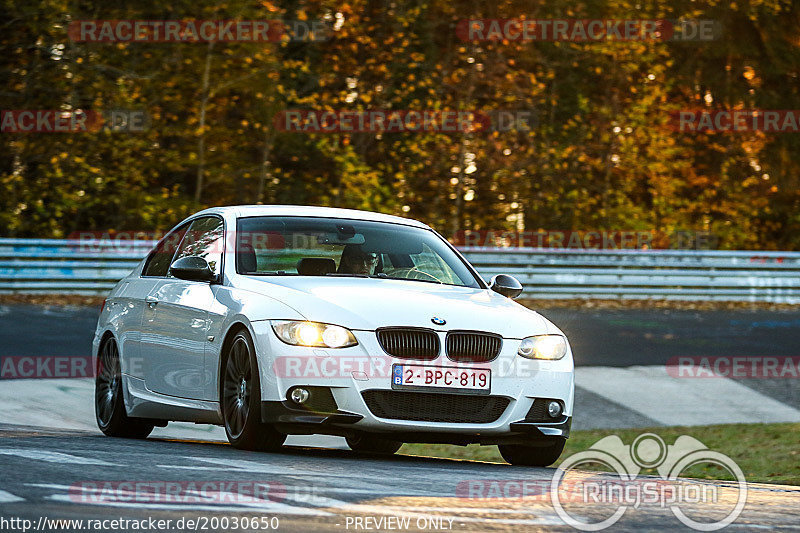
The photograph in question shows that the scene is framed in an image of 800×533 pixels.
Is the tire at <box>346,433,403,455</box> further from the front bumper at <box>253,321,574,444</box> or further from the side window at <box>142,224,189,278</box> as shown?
the front bumper at <box>253,321,574,444</box>

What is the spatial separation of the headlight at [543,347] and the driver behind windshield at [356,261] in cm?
130

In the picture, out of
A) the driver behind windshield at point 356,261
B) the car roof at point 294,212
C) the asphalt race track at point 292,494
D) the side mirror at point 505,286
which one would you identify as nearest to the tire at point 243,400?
the asphalt race track at point 292,494

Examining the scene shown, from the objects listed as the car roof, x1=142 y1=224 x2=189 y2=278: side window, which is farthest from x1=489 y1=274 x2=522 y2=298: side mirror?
x1=142 y1=224 x2=189 y2=278: side window

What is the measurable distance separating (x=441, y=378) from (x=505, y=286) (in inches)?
61.8

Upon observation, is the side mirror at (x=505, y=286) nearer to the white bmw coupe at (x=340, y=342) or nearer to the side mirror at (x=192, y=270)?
the white bmw coupe at (x=340, y=342)

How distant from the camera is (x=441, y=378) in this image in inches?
329

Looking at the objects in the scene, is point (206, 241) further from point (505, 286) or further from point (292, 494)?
point (292, 494)

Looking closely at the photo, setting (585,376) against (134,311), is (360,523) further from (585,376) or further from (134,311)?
(585,376)

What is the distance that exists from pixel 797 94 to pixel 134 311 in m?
31.7

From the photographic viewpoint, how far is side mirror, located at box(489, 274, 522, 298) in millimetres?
9758

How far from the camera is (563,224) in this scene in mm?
33531

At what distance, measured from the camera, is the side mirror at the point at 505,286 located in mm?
9758

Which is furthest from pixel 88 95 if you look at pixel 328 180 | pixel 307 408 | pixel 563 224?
pixel 307 408

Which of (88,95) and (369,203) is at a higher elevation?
(88,95)
